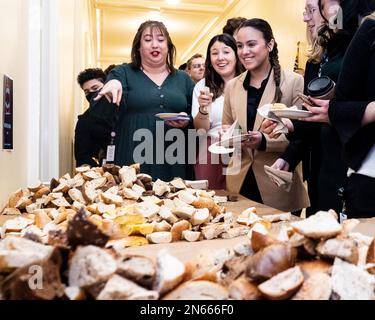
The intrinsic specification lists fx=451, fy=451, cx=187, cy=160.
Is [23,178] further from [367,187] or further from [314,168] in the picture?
[367,187]

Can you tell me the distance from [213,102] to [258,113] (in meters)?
0.48

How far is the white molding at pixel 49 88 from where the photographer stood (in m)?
2.58

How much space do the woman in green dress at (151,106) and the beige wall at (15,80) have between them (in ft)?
1.42

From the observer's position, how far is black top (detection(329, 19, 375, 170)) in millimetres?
1130

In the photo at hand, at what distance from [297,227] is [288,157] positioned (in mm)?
1114

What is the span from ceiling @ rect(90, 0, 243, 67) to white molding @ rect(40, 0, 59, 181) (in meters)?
3.67

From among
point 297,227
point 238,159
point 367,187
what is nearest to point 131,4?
point 238,159

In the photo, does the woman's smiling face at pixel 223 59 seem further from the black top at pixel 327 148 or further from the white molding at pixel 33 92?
the white molding at pixel 33 92

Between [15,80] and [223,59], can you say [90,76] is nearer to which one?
[223,59]

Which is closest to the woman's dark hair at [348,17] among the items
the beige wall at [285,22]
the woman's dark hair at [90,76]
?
the woman's dark hair at [90,76]

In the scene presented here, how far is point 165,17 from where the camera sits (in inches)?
272

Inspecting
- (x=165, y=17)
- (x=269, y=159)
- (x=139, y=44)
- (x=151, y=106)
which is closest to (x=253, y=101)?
(x=269, y=159)

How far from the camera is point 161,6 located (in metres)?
6.38
